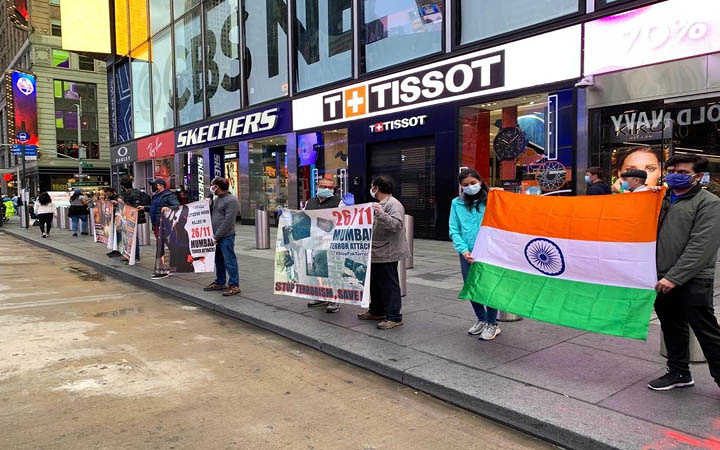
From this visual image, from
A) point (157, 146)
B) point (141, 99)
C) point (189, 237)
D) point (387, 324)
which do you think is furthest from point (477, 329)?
point (141, 99)

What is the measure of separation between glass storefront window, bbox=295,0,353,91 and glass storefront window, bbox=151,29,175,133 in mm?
11440

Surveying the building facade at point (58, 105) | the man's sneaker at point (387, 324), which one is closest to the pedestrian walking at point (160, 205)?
the man's sneaker at point (387, 324)

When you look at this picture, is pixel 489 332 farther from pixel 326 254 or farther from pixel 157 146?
pixel 157 146

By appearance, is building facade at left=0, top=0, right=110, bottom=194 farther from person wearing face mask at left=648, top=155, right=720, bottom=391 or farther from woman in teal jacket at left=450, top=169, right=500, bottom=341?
person wearing face mask at left=648, top=155, right=720, bottom=391

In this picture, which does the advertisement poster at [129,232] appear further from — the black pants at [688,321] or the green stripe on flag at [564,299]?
the black pants at [688,321]

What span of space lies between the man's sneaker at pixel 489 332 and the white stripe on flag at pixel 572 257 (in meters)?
0.73

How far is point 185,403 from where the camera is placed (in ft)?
13.0

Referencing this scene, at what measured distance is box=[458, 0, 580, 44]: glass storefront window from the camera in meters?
11.4

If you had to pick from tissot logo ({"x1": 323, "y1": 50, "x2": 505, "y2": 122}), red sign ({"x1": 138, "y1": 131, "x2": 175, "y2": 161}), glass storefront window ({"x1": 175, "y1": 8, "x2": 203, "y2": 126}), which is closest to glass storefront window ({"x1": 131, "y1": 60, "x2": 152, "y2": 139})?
red sign ({"x1": 138, "y1": 131, "x2": 175, "y2": 161})

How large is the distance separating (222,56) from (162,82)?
267 inches

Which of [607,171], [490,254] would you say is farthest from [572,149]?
[490,254]

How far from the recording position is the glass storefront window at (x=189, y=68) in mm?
24562

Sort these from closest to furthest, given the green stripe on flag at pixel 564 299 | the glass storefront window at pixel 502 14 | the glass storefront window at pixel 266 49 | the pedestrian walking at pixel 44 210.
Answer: the green stripe on flag at pixel 564 299 < the glass storefront window at pixel 502 14 < the glass storefront window at pixel 266 49 < the pedestrian walking at pixel 44 210

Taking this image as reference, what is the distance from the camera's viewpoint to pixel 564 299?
4414 mm
